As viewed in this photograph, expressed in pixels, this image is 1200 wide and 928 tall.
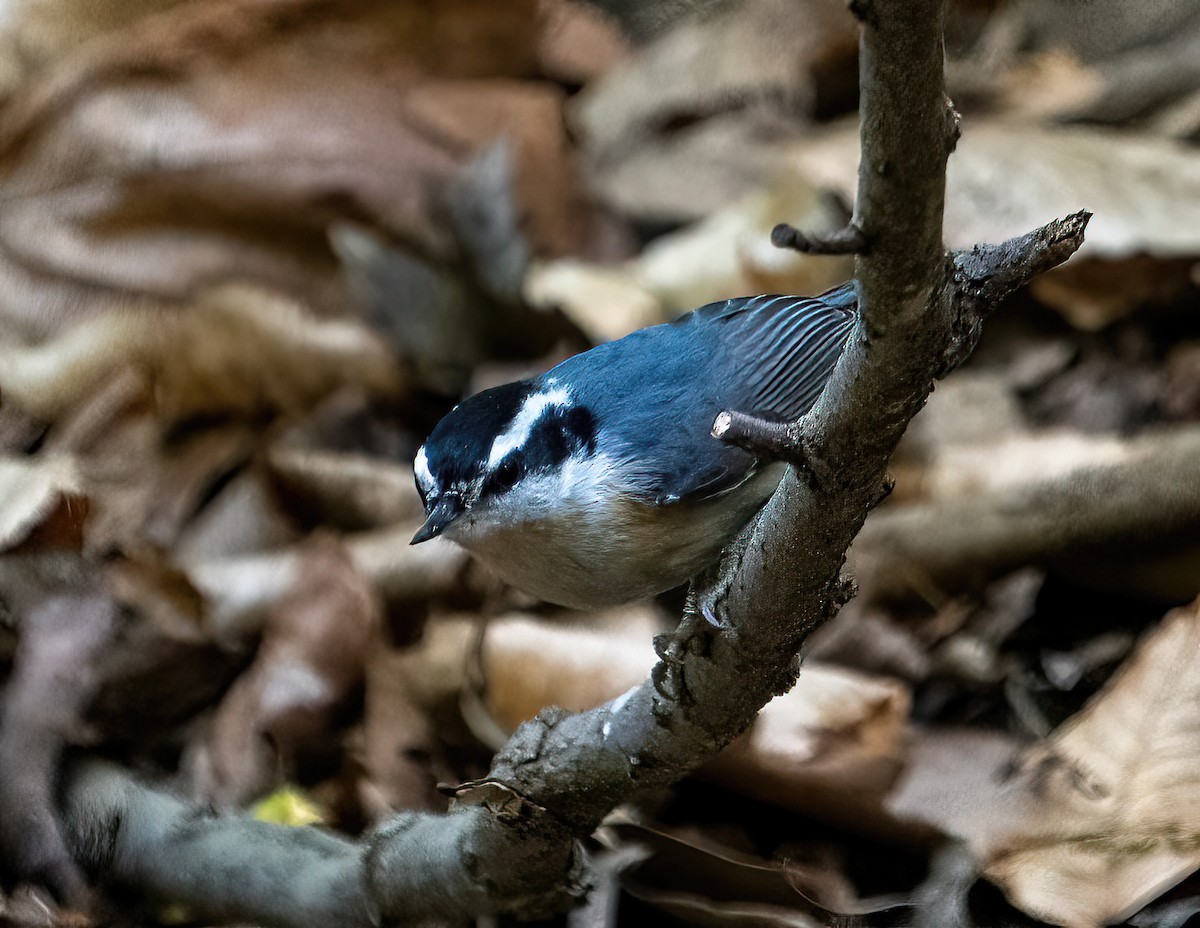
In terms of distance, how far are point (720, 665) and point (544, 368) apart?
2.19m

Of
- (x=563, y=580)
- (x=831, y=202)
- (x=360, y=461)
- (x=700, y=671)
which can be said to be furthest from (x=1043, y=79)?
(x=700, y=671)

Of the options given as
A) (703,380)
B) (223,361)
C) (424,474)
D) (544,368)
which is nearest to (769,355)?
(703,380)

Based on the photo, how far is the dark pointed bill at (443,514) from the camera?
2135mm

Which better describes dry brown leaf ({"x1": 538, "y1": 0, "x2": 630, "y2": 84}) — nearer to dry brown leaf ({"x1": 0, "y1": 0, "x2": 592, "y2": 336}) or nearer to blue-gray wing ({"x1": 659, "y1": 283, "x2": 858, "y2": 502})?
dry brown leaf ({"x1": 0, "y1": 0, "x2": 592, "y2": 336})

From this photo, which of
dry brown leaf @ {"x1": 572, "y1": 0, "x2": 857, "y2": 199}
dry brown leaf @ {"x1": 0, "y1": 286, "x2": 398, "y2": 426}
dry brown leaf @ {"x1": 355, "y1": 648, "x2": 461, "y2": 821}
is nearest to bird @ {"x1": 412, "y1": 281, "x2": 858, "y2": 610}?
dry brown leaf @ {"x1": 355, "y1": 648, "x2": 461, "y2": 821}

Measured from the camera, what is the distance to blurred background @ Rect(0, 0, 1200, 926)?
7.74 feet

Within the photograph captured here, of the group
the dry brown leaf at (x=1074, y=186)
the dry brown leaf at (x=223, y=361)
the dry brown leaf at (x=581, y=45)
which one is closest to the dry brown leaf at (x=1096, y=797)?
the dry brown leaf at (x=1074, y=186)

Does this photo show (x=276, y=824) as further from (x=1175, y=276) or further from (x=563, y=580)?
(x=1175, y=276)

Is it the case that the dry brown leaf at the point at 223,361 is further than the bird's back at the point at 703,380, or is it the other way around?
the dry brown leaf at the point at 223,361

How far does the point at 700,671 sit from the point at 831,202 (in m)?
2.50

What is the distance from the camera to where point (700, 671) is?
1734mm

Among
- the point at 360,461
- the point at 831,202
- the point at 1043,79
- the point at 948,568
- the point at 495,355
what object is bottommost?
the point at 948,568

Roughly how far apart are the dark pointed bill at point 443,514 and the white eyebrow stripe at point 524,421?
0.08m

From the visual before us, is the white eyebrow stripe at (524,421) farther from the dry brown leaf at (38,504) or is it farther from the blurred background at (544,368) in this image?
the dry brown leaf at (38,504)
